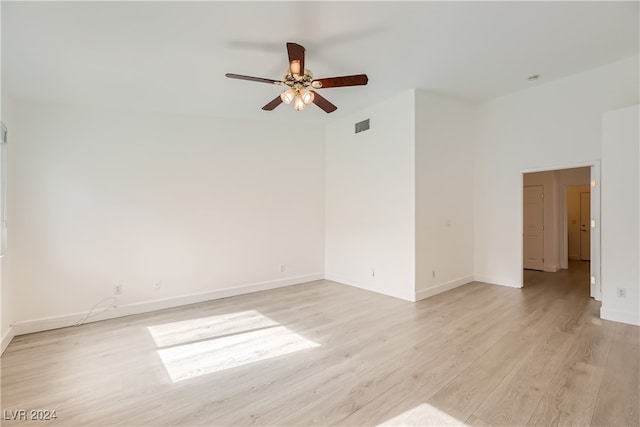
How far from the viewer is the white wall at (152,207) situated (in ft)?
11.9

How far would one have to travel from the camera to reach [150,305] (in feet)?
13.9

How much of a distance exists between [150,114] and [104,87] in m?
0.85

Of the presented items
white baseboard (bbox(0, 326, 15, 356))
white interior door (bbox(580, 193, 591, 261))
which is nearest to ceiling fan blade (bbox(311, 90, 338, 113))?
white baseboard (bbox(0, 326, 15, 356))

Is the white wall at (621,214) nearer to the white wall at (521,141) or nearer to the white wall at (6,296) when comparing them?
the white wall at (521,141)

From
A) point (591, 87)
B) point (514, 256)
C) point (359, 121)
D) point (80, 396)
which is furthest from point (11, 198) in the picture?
point (591, 87)

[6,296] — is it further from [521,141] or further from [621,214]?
[521,141]

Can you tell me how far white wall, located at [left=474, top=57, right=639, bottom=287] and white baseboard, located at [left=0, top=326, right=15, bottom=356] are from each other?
656 cm

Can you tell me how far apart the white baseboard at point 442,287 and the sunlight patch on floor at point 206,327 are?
7.24ft

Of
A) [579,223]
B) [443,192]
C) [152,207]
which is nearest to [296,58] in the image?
[152,207]

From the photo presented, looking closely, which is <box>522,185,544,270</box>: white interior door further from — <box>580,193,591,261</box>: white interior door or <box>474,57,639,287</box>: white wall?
<box>580,193,591,261</box>: white interior door

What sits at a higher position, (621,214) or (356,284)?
(621,214)

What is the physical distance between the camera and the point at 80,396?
2221 millimetres

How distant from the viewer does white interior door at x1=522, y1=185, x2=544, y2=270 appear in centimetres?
639

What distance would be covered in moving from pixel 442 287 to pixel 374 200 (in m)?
1.78
